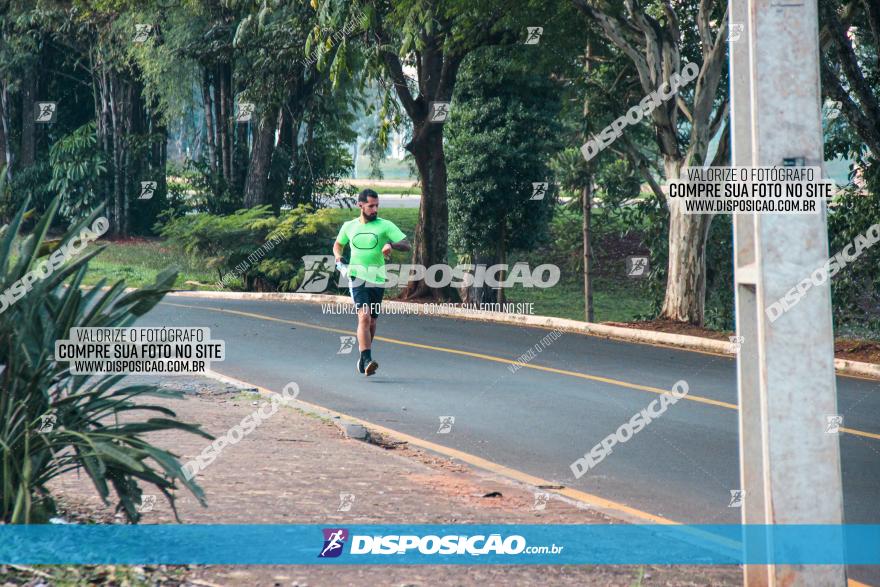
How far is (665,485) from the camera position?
931 cm

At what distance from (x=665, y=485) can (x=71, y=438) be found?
16.2 ft

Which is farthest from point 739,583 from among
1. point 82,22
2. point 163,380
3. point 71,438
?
point 82,22

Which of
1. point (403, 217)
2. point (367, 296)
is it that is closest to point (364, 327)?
point (367, 296)

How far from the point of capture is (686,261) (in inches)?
816

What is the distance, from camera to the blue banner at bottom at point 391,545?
5996 mm

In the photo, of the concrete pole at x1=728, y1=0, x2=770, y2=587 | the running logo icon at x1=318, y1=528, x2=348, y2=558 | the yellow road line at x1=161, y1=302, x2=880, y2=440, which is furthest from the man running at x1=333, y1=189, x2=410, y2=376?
the concrete pole at x1=728, y1=0, x2=770, y2=587

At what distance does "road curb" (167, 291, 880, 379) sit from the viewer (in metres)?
16.0

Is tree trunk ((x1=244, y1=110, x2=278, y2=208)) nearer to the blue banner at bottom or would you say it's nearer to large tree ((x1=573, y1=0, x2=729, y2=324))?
large tree ((x1=573, y1=0, x2=729, y2=324))

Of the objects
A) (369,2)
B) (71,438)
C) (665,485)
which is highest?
(369,2)

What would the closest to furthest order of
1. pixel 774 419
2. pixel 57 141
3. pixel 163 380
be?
pixel 774 419
pixel 163 380
pixel 57 141

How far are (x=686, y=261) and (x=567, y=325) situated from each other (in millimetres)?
2349

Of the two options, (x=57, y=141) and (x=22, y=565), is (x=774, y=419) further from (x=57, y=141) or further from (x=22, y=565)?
(x=57, y=141)

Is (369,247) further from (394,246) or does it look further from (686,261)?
(686,261)

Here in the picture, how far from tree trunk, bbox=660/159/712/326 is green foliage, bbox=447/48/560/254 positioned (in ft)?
18.2
